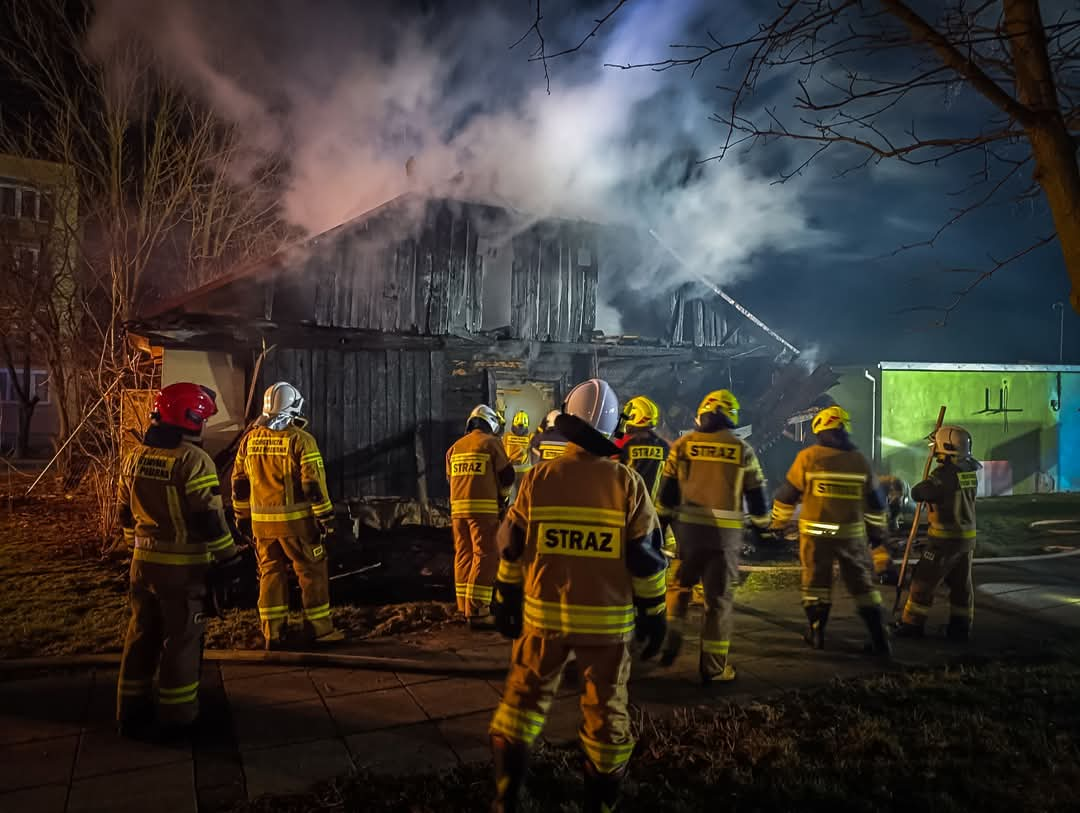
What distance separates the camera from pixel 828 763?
150 inches

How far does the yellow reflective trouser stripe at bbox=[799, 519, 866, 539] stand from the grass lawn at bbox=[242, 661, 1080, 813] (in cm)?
123

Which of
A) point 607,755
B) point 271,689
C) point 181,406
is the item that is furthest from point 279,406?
point 607,755

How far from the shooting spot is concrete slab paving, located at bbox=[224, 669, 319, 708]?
467 centimetres

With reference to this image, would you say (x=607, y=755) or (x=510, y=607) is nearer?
(x=607, y=755)

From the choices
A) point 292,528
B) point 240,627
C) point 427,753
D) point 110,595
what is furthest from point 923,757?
point 110,595

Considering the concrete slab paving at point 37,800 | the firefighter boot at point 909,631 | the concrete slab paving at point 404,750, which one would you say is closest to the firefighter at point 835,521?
the firefighter boot at point 909,631

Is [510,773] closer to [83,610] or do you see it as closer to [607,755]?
[607,755]

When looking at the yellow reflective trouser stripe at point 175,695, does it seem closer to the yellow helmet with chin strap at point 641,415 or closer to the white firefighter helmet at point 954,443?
the yellow helmet with chin strap at point 641,415

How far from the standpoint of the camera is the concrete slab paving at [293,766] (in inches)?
142

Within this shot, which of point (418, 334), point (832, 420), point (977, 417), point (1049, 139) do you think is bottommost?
point (832, 420)

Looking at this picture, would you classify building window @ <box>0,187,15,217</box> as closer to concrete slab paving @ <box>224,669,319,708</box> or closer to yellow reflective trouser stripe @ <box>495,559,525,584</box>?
concrete slab paving @ <box>224,669,319,708</box>

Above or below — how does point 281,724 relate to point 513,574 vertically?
below

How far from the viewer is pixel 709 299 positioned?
39.1 feet

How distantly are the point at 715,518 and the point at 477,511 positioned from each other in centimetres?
239
